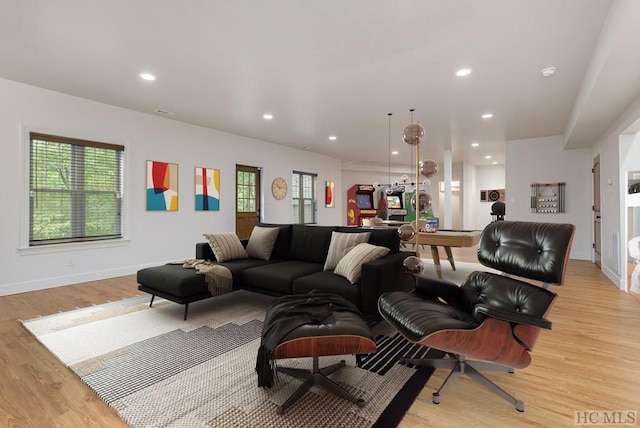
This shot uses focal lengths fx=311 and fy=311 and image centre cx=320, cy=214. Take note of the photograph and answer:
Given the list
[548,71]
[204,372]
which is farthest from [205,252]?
[548,71]

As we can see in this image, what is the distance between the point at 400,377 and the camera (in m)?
1.99

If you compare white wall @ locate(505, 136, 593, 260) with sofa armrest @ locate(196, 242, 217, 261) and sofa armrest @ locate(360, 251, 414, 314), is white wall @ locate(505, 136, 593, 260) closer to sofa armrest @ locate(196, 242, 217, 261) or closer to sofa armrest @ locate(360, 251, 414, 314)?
sofa armrest @ locate(360, 251, 414, 314)

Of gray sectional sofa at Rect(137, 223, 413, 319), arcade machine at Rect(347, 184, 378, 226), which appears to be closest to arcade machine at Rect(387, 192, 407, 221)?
arcade machine at Rect(347, 184, 378, 226)

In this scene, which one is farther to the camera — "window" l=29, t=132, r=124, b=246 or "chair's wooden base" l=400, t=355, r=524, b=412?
"window" l=29, t=132, r=124, b=246

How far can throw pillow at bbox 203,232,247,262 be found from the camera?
3.66 m

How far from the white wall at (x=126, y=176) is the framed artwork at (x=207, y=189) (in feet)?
0.35

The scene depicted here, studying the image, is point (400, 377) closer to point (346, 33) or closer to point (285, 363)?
point (285, 363)

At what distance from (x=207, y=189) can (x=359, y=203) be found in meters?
6.30

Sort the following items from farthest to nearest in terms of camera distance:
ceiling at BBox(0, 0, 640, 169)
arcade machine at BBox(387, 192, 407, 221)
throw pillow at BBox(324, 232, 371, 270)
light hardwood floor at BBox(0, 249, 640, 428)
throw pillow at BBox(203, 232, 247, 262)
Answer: arcade machine at BBox(387, 192, 407, 221) → throw pillow at BBox(203, 232, 247, 262) → throw pillow at BBox(324, 232, 371, 270) → ceiling at BBox(0, 0, 640, 169) → light hardwood floor at BBox(0, 249, 640, 428)

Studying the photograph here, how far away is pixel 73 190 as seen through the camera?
4496 mm

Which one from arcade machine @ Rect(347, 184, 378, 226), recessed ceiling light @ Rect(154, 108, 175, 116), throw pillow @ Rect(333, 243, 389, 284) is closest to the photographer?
throw pillow @ Rect(333, 243, 389, 284)

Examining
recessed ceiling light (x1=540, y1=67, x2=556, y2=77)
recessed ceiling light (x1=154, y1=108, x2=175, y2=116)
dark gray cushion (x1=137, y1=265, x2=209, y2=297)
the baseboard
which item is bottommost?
the baseboard

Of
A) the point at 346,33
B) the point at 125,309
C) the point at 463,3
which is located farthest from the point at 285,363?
the point at 463,3

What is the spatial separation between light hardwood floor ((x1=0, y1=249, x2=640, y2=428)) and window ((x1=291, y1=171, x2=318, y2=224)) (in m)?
6.10
